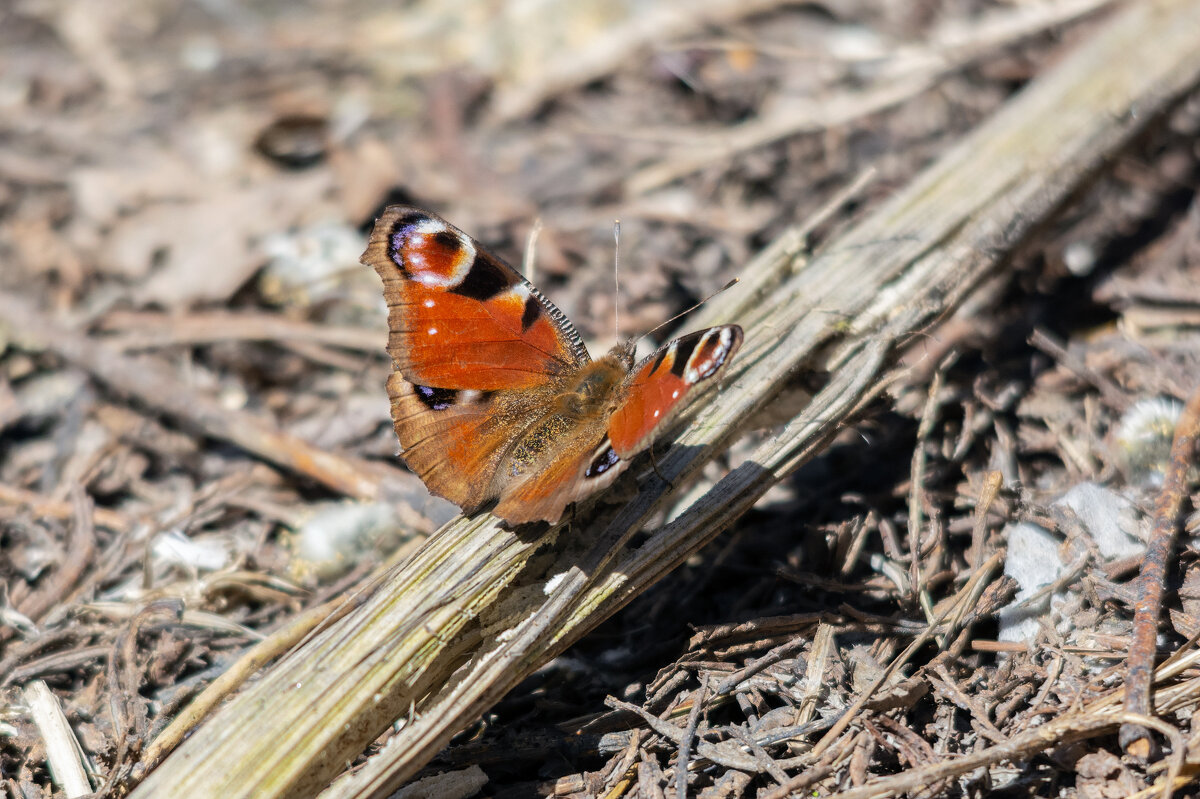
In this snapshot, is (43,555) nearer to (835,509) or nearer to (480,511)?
(480,511)

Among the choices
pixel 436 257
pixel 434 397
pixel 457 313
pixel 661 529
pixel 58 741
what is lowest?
pixel 58 741

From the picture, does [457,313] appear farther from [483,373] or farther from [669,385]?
→ [669,385]

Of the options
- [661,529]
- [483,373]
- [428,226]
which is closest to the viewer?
[661,529]

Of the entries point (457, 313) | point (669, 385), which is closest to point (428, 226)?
point (457, 313)

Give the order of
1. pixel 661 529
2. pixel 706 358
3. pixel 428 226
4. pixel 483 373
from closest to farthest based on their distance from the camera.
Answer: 1. pixel 706 358
2. pixel 661 529
3. pixel 428 226
4. pixel 483 373

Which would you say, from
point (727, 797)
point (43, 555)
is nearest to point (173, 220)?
point (43, 555)

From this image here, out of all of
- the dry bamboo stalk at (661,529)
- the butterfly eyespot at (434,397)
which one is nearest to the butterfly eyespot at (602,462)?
the dry bamboo stalk at (661,529)

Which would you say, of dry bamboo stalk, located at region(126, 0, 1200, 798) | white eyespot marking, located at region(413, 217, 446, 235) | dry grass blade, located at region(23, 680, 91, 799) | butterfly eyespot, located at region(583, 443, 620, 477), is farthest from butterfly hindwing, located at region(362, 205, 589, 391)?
dry grass blade, located at region(23, 680, 91, 799)
